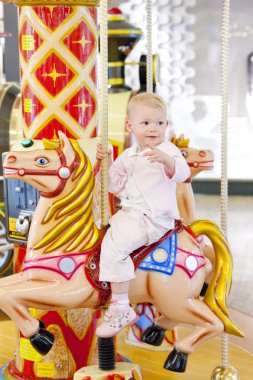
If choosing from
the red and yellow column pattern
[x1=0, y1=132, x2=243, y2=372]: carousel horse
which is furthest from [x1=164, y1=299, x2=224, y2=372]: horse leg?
the red and yellow column pattern

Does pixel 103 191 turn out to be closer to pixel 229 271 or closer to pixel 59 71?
pixel 229 271

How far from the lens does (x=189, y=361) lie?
9.84 ft

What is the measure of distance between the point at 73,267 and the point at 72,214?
0.16 metres

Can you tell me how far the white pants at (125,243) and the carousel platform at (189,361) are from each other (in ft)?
3.10

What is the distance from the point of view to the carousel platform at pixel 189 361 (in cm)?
285

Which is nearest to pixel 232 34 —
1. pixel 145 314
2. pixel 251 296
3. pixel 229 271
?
pixel 251 296

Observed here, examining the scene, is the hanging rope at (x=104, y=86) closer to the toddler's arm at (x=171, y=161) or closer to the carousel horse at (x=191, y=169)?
the toddler's arm at (x=171, y=161)

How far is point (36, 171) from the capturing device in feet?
6.75

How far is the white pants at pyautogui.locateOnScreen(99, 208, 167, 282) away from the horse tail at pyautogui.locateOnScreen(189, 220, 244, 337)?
23 cm

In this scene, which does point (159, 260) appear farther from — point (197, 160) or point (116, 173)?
point (197, 160)

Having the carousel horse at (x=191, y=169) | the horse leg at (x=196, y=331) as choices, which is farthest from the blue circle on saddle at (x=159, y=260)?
the carousel horse at (x=191, y=169)

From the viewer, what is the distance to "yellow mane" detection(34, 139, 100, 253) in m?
2.11

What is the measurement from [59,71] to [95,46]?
0.20 metres

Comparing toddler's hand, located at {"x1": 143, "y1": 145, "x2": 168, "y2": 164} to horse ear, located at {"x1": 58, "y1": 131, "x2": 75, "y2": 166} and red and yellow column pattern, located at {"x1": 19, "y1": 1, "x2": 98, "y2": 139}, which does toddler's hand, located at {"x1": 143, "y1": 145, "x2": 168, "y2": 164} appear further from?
red and yellow column pattern, located at {"x1": 19, "y1": 1, "x2": 98, "y2": 139}
